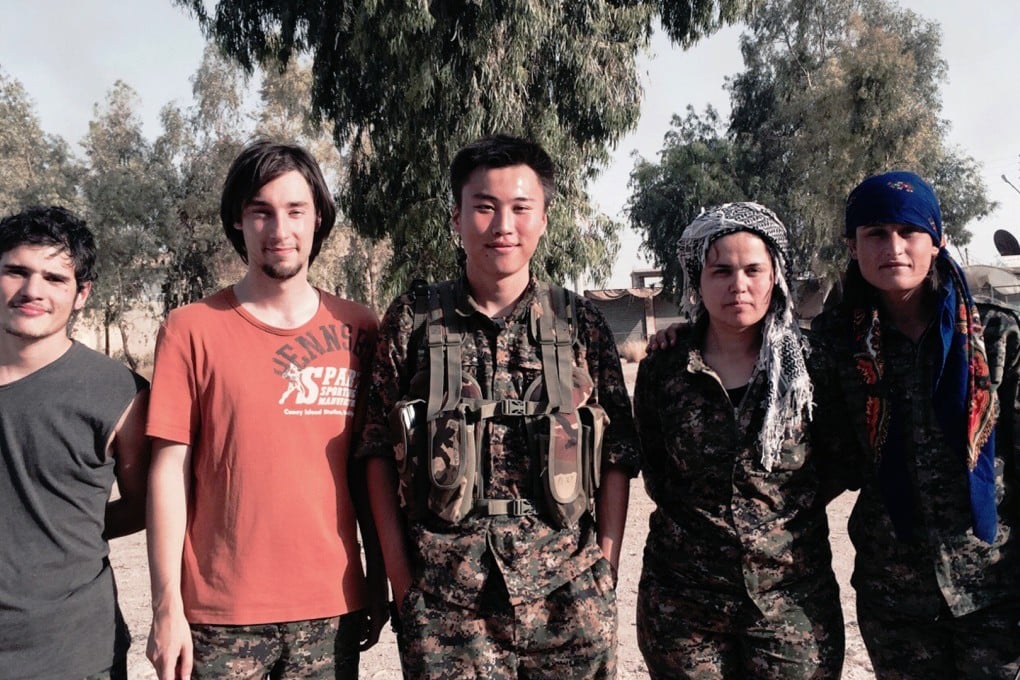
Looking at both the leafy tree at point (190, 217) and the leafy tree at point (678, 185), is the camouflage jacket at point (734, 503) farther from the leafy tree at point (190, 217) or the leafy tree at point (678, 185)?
the leafy tree at point (678, 185)

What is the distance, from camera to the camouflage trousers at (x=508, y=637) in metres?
2.25

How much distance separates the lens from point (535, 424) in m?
2.33

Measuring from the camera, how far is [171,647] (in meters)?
2.19

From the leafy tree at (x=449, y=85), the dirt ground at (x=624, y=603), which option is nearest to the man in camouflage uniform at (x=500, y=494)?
the dirt ground at (x=624, y=603)

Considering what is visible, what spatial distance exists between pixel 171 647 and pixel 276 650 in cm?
27

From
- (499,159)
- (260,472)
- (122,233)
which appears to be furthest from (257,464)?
(122,233)

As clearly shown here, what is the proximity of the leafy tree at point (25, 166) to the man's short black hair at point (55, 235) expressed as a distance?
1996 centimetres

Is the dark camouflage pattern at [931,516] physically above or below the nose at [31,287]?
below

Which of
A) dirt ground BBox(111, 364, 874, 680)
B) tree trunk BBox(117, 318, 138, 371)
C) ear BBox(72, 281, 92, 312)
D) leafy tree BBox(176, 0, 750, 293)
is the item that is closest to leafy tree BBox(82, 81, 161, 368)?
tree trunk BBox(117, 318, 138, 371)

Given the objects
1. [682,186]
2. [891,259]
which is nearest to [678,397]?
[891,259]

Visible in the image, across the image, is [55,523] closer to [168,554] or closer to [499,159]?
[168,554]

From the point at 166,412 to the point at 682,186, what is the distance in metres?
29.8

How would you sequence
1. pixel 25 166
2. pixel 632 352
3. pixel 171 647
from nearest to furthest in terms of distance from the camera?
pixel 171 647 → pixel 632 352 → pixel 25 166

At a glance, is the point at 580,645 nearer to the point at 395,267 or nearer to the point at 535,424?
the point at 535,424
